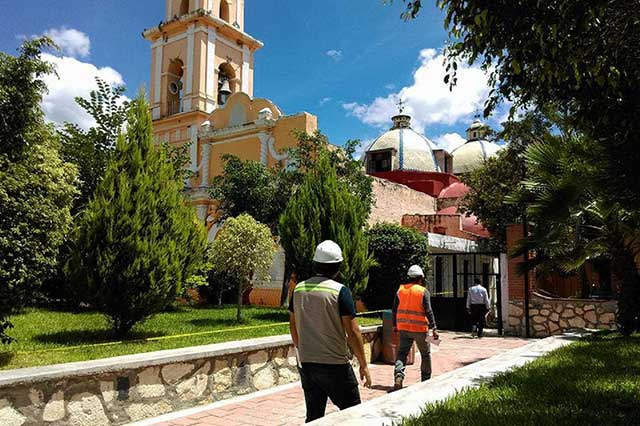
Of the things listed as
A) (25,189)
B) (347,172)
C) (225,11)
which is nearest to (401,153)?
(225,11)

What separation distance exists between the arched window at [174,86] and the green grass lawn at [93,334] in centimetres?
1976

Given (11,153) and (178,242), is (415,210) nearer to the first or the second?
(178,242)

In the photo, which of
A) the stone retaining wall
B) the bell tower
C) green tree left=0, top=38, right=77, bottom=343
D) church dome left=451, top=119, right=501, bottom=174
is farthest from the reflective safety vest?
church dome left=451, top=119, right=501, bottom=174

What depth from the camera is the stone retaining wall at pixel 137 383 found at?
4.73 metres

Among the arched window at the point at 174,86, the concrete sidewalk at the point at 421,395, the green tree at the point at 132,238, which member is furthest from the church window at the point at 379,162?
the concrete sidewalk at the point at 421,395

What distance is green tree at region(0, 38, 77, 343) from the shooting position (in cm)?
547

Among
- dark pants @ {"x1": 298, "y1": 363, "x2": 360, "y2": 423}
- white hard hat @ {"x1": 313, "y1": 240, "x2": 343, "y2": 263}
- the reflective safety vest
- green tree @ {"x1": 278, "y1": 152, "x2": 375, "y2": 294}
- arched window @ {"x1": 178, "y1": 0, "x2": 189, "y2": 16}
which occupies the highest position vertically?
arched window @ {"x1": 178, "y1": 0, "x2": 189, "y2": 16}

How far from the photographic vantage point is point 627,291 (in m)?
10.3

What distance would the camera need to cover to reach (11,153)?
6051 millimetres

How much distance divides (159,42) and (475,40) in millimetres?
29226

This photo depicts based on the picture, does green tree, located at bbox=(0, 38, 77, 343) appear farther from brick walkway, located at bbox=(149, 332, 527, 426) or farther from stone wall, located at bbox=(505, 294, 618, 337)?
stone wall, located at bbox=(505, 294, 618, 337)

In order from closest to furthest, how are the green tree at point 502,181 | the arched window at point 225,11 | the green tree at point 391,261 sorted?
the green tree at point 391,261, the green tree at point 502,181, the arched window at point 225,11

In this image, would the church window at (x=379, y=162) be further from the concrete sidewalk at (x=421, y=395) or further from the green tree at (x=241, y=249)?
the concrete sidewalk at (x=421, y=395)

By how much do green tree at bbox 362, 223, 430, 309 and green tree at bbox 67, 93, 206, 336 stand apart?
28.7 feet
